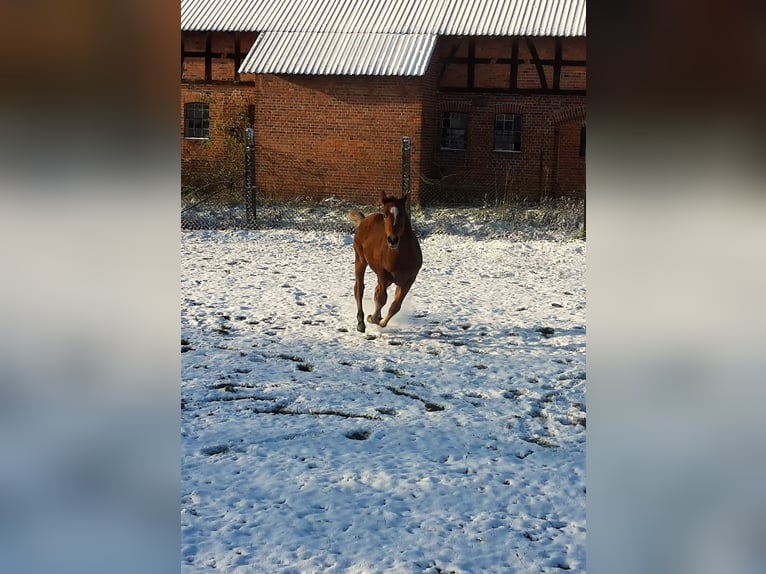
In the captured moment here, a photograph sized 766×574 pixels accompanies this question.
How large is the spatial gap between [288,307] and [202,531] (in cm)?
496

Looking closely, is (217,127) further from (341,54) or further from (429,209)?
(429,209)

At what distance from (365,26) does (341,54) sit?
128 cm

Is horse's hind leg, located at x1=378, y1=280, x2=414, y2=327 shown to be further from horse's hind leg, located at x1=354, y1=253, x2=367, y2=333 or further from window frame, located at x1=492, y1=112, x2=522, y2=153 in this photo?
window frame, located at x1=492, y1=112, x2=522, y2=153

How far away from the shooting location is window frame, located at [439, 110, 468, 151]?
61.4ft

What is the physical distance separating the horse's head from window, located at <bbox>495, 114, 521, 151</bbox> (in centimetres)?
1220

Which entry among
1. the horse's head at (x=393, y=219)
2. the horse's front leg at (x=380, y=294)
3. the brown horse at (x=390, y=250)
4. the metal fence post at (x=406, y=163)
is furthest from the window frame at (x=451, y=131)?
the horse's head at (x=393, y=219)

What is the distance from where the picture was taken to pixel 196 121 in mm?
19984

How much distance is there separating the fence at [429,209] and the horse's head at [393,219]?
25.1 ft
